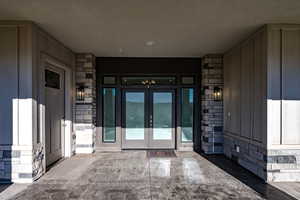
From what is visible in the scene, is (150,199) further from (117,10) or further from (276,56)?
(276,56)

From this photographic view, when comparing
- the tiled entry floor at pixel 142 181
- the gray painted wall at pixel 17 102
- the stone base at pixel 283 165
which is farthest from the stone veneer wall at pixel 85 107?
the stone base at pixel 283 165

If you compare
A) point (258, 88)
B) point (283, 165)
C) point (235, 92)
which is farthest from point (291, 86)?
point (235, 92)

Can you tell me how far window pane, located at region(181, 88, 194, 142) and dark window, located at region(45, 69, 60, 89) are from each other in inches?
145

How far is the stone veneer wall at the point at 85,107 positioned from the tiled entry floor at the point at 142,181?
0.89m

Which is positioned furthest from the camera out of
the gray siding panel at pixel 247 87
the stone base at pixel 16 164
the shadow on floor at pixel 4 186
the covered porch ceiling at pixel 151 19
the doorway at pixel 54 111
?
the doorway at pixel 54 111

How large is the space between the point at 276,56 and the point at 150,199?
3.35 m

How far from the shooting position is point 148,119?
7.19 metres

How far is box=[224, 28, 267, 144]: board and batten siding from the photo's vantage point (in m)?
4.39

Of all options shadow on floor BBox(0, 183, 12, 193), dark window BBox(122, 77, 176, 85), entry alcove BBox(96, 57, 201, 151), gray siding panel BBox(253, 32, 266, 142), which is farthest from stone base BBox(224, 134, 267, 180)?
shadow on floor BBox(0, 183, 12, 193)

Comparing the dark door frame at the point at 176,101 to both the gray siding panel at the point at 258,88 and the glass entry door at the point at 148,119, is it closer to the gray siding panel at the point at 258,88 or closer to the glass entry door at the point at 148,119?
the glass entry door at the point at 148,119

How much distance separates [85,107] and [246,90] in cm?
433

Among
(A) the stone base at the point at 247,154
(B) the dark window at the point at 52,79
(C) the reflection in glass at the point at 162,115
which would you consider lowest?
(A) the stone base at the point at 247,154

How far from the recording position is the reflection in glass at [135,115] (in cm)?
718

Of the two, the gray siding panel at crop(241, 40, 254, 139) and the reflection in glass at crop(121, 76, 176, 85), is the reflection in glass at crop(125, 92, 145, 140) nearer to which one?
the reflection in glass at crop(121, 76, 176, 85)
